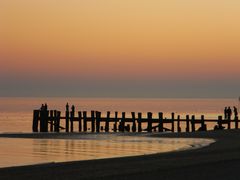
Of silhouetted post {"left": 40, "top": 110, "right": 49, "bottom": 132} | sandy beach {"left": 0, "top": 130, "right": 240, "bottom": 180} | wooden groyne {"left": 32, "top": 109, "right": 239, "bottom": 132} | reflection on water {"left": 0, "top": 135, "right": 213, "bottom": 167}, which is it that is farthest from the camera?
silhouetted post {"left": 40, "top": 110, "right": 49, "bottom": 132}

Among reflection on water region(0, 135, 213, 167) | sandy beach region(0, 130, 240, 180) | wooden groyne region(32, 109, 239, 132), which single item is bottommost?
reflection on water region(0, 135, 213, 167)

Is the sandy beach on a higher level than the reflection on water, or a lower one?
higher

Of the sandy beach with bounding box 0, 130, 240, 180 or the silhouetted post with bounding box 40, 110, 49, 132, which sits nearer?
the sandy beach with bounding box 0, 130, 240, 180

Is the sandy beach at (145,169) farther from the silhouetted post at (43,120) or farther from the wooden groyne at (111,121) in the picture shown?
the silhouetted post at (43,120)

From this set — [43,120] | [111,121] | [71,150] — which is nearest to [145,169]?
[71,150]

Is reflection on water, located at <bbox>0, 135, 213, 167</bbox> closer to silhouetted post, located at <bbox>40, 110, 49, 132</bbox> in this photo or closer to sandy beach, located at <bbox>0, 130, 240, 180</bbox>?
sandy beach, located at <bbox>0, 130, 240, 180</bbox>

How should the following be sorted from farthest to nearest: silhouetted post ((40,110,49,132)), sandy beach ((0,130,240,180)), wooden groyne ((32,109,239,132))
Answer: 1. silhouetted post ((40,110,49,132))
2. wooden groyne ((32,109,239,132))
3. sandy beach ((0,130,240,180))

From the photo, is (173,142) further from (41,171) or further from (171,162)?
(41,171)

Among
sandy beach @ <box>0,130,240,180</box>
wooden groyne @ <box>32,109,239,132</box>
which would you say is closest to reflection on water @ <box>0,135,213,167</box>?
sandy beach @ <box>0,130,240,180</box>

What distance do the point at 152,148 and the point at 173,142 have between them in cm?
411

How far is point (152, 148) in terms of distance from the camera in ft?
92.8

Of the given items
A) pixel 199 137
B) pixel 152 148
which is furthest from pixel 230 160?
pixel 199 137

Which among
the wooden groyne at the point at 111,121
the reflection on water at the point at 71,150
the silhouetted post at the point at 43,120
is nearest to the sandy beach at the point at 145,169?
the reflection on water at the point at 71,150

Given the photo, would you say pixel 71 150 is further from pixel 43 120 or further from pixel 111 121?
pixel 111 121
